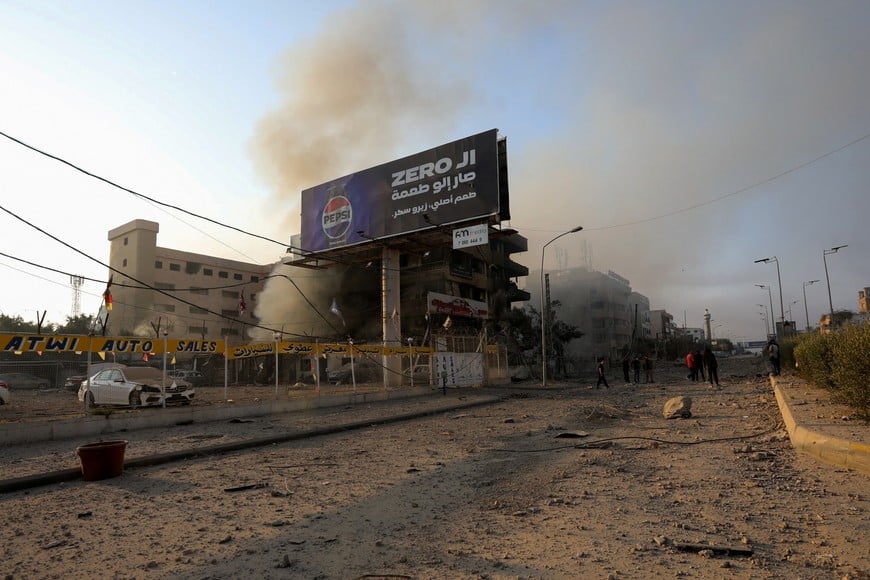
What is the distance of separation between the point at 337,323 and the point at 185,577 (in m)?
47.4

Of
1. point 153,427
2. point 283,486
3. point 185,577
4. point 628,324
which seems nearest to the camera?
point 185,577

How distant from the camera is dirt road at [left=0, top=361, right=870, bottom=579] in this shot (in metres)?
3.75

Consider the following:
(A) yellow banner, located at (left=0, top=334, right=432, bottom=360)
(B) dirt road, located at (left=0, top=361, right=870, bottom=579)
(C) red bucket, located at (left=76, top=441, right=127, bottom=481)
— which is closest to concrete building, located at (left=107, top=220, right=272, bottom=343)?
(A) yellow banner, located at (left=0, top=334, right=432, bottom=360)

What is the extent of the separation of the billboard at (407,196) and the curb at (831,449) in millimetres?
20430

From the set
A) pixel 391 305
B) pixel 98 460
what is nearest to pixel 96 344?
pixel 98 460

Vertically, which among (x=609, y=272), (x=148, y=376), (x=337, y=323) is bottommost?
(x=148, y=376)

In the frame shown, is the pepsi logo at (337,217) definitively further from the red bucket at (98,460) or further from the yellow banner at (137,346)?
the red bucket at (98,460)

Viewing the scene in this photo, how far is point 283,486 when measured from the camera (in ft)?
21.1

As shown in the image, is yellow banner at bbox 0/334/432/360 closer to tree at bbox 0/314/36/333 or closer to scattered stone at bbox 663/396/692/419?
scattered stone at bbox 663/396/692/419

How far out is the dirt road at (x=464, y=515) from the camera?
3.75m

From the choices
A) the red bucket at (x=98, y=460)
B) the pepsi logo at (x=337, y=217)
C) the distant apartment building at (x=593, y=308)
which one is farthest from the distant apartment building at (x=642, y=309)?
the red bucket at (x=98, y=460)

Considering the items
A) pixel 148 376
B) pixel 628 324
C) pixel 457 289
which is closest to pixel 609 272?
pixel 628 324

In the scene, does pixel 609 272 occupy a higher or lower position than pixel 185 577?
higher

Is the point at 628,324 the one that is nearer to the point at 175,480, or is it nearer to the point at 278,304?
the point at 278,304
